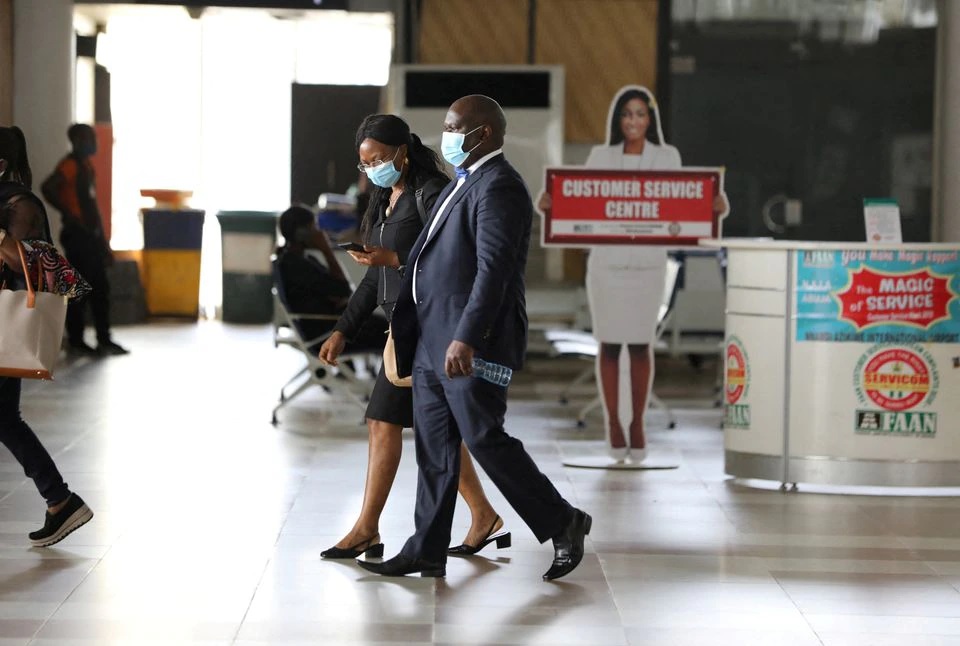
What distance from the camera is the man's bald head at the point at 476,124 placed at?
4.77 metres

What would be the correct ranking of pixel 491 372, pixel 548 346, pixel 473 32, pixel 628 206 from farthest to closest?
pixel 473 32 → pixel 548 346 → pixel 628 206 → pixel 491 372

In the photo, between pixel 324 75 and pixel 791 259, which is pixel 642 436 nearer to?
pixel 791 259

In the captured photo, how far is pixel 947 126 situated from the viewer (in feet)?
41.0

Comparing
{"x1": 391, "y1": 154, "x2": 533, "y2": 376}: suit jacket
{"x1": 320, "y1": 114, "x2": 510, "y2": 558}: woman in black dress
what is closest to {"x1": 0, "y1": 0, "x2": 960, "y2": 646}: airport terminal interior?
{"x1": 320, "y1": 114, "x2": 510, "y2": 558}: woman in black dress

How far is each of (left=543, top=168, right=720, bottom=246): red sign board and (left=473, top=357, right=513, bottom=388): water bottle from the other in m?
2.48

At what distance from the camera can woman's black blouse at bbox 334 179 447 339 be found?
5.16 meters

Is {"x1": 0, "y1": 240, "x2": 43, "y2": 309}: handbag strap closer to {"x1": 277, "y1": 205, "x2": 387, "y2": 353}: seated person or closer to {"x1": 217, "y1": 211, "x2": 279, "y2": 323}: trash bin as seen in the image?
{"x1": 277, "y1": 205, "x2": 387, "y2": 353}: seated person

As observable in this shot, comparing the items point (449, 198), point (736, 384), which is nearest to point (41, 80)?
point (736, 384)

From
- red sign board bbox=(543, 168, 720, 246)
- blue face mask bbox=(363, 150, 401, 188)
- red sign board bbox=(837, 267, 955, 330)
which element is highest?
blue face mask bbox=(363, 150, 401, 188)

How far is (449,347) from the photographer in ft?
15.1

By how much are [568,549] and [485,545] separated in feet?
1.95

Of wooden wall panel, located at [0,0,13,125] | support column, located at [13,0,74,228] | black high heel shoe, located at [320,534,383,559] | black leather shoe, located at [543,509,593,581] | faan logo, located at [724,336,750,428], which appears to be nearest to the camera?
black leather shoe, located at [543,509,593,581]

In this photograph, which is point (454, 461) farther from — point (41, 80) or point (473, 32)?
point (41, 80)

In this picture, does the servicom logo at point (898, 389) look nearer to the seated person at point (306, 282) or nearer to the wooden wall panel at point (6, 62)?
the seated person at point (306, 282)
